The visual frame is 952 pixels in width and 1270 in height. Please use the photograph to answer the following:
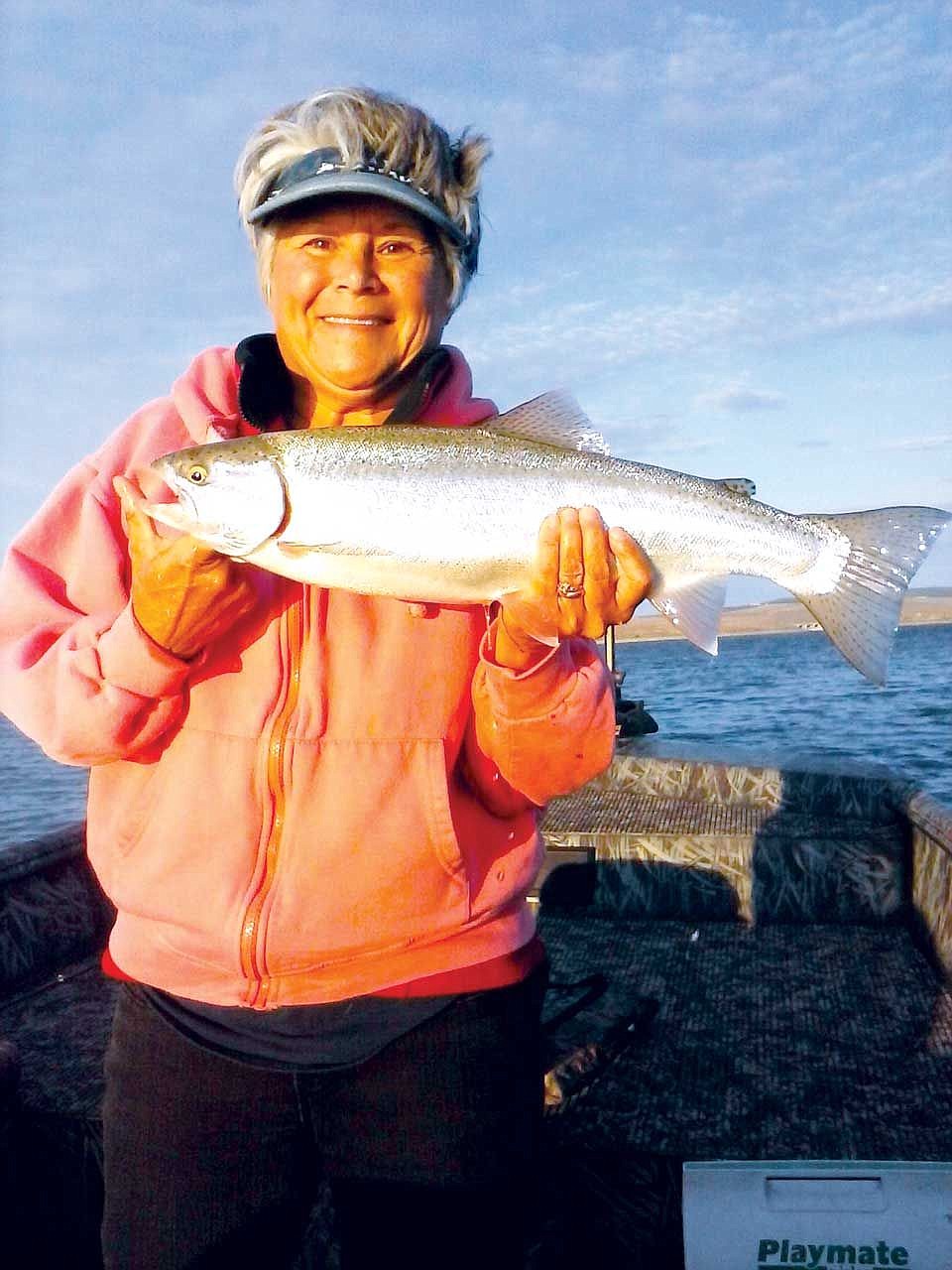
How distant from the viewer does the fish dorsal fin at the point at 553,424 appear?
345cm

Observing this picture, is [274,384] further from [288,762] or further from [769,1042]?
[769,1042]

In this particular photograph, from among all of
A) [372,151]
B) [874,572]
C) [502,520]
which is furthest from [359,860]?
[874,572]

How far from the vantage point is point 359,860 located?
2.67m

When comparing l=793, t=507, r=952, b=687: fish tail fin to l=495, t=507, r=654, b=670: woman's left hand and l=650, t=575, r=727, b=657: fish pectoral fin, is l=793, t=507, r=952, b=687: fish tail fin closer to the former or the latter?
l=650, t=575, r=727, b=657: fish pectoral fin

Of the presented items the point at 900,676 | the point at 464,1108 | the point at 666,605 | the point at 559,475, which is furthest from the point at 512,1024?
the point at 900,676

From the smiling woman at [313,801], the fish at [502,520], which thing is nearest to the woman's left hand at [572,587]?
the smiling woman at [313,801]

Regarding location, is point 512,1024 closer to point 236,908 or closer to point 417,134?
point 236,908

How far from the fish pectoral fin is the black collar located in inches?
42.3

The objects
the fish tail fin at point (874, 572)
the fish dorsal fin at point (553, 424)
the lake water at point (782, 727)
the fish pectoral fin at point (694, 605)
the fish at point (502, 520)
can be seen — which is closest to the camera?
the fish at point (502, 520)

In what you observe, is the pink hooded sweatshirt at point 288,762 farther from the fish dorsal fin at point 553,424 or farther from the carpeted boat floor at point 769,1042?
the carpeted boat floor at point 769,1042

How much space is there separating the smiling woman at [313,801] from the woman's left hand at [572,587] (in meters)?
0.02

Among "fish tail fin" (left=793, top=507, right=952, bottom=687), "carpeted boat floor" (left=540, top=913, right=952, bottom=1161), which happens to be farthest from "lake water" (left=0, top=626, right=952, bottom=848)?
"fish tail fin" (left=793, top=507, right=952, bottom=687)

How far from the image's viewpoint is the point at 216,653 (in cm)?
282

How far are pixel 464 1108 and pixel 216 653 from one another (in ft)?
4.56
